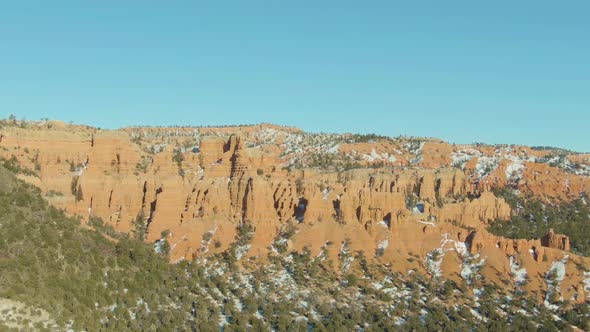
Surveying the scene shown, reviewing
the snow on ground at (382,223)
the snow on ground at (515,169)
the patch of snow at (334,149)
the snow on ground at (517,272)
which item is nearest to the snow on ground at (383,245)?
the snow on ground at (382,223)

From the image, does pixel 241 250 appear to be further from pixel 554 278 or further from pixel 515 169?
pixel 515 169

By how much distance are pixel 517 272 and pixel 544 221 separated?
51.6m

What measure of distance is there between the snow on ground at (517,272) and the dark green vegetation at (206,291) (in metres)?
3.22

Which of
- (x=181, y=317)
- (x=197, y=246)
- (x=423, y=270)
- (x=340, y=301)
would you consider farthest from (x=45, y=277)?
(x=423, y=270)

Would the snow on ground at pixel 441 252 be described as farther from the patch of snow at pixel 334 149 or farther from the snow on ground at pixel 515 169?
the patch of snow at pixel 334 149

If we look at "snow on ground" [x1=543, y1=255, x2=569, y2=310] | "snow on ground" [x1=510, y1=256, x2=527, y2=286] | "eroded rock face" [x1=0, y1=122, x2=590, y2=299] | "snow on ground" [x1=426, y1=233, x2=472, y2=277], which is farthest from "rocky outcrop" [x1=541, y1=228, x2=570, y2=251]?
"snow on ground" [x1=426, y1=233, x2=472, y2=277]

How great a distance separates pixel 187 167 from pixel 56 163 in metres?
15.7

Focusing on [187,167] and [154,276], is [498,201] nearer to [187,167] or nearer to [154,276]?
[187,167]

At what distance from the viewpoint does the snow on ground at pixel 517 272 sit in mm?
70225

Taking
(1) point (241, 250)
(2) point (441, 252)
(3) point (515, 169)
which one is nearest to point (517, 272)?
(2) point (441, 252)

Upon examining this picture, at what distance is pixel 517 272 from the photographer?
7150 cm

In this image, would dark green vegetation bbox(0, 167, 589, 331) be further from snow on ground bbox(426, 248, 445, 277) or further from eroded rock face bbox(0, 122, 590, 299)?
eroded rock face bbox(0, 122, 590, 299)

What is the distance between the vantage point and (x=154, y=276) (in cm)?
6244

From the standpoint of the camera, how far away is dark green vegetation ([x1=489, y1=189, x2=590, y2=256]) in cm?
9941
